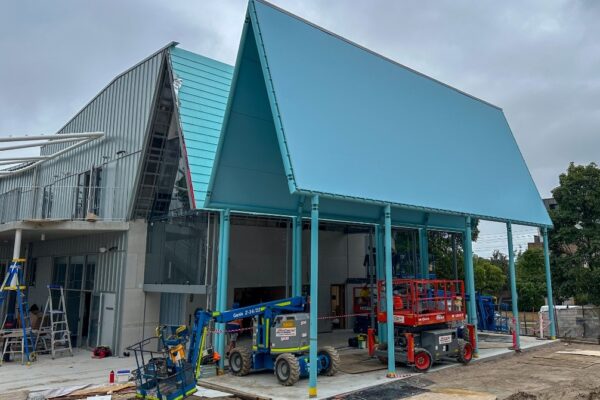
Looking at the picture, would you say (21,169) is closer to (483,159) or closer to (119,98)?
(119,98)

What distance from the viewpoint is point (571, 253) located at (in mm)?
22750

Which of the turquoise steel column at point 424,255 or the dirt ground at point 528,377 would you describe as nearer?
the dirt ground at point 528,377

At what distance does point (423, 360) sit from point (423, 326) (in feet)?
2.90

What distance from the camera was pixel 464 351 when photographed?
12.6m

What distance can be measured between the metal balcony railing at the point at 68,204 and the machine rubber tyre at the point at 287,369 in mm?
8552

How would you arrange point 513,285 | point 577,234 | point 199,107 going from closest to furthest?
point 513,285 → point 199,107 → point 577,234

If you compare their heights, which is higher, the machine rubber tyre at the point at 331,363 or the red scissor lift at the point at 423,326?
the red scissor lift at the point at 423,326

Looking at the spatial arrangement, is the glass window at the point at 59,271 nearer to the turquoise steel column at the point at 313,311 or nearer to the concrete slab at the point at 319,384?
the concrete slab at the point at 319,384

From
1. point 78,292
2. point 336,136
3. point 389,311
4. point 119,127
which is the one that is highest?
point 119,127

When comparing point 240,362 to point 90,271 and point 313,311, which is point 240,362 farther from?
point 90,271

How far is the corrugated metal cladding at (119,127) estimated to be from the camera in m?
16.0

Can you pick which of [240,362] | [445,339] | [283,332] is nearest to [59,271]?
[240,362]

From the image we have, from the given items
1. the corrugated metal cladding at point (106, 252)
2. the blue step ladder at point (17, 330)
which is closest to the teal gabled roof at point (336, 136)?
the corrugated metal cladding at point (106, 252)

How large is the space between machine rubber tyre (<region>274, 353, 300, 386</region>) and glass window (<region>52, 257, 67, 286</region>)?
41.3 feet
